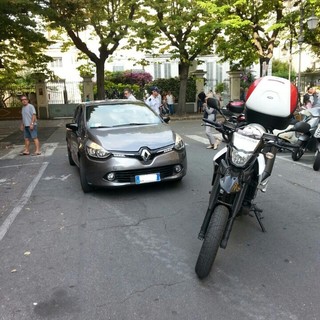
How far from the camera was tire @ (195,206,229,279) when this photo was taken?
3350mm

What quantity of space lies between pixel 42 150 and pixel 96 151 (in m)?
6.36

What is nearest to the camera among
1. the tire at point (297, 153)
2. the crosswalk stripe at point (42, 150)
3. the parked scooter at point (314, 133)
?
the tire at point (297, 153)

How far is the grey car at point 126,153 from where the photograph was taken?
5.93m

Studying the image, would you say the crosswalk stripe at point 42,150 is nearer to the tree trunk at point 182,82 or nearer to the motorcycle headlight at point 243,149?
the motorcycle headlight at point 243,149

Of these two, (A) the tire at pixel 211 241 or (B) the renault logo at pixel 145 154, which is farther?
(B) the renault logo at pixel 145 154

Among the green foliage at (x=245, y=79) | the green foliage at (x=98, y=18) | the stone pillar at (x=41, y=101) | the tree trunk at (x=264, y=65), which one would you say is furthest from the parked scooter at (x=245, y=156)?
the green foliage at (x=245, y=79)

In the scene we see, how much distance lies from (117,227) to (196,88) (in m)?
23.4

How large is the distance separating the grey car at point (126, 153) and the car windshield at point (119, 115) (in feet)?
0.06

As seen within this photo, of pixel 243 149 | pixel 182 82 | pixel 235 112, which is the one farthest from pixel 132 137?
pixel 182 82

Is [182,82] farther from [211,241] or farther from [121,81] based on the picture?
[211,241]

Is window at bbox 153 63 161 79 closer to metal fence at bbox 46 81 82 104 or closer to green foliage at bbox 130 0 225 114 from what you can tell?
metal fence at bbox 46 81 82 104

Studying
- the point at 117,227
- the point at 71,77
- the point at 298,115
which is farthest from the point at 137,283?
the point at 71,77

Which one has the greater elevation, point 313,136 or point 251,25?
point 251,25

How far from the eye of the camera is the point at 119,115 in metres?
7.25
